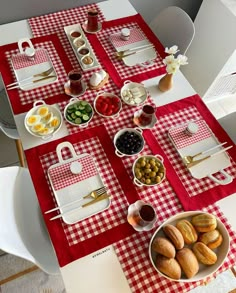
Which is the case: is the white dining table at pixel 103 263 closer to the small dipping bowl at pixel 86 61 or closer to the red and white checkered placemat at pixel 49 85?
the red and white checkered placemat at pixel 49 85

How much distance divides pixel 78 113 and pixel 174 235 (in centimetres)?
64

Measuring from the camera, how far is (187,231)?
0.97 metres

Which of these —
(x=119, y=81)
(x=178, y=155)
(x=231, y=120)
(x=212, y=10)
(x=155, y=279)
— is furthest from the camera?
(x=212, y=10)

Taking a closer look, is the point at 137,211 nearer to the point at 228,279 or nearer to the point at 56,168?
the point at 56,168

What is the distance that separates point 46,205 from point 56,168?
0.50 feet

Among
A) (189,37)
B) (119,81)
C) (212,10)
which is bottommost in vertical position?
(119,81)

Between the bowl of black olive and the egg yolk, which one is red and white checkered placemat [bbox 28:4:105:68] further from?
the bowl of black olive

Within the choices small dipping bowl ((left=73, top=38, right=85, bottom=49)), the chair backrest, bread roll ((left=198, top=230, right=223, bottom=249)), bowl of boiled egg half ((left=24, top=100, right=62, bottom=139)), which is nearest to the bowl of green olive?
bread roll ((left=198, top=230, right=223, bottom=249))

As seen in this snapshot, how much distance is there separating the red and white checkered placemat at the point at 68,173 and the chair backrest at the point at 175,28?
0.99 m

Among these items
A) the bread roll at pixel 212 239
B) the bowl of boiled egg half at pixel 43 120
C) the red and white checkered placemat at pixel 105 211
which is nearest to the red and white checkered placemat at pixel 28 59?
the bowl of boiled egg half at pixel 43 120

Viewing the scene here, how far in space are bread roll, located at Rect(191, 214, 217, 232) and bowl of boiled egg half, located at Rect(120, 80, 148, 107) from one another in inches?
22.8

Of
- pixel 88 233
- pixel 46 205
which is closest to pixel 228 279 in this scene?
pixel 88 233

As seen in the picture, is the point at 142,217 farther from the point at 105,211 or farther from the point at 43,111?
the point at 43,111

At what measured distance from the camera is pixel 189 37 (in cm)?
161
